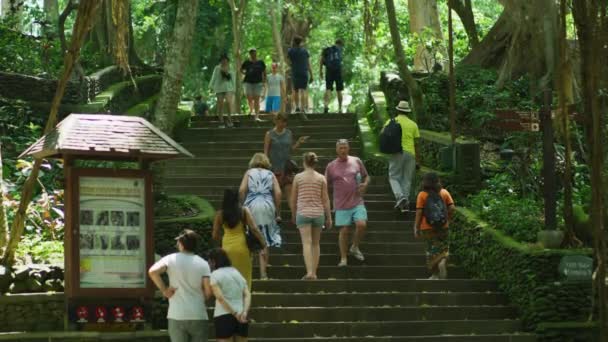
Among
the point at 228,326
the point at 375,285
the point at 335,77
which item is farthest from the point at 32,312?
the point at 335,77

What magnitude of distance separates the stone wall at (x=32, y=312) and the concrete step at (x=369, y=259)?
12.4ft

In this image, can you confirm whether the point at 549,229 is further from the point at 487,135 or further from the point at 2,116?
the point at 2,116

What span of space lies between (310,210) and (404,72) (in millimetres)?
8458

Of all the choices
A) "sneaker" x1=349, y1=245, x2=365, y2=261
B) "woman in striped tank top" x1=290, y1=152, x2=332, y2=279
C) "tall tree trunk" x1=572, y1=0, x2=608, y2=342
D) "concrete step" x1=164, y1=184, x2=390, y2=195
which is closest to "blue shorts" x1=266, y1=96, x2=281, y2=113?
"concrete step" x1=164, y1=184, x2=390, y2=195

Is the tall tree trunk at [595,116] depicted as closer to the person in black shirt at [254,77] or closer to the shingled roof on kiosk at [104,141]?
the shingled roof on kiosk at [104,141]

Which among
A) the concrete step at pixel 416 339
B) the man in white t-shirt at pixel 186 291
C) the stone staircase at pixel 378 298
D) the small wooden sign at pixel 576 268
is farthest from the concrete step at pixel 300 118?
the man in white t-shirt at pixel 186 291

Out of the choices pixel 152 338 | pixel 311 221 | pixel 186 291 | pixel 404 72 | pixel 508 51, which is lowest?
pixel 152 338

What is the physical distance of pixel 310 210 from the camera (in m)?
18.0

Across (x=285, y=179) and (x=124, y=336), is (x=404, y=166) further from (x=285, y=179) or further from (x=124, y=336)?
(x=124, y=336)

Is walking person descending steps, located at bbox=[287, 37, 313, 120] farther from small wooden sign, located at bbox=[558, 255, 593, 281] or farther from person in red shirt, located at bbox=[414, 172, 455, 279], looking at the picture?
small wooden sign, located at bbox=[558, 255, 593, 281]

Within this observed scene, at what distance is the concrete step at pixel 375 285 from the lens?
1777 cm

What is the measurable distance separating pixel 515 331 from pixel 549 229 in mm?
1333

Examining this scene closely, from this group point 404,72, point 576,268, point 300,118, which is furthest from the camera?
point 300,118

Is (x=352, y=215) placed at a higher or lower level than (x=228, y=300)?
higher
